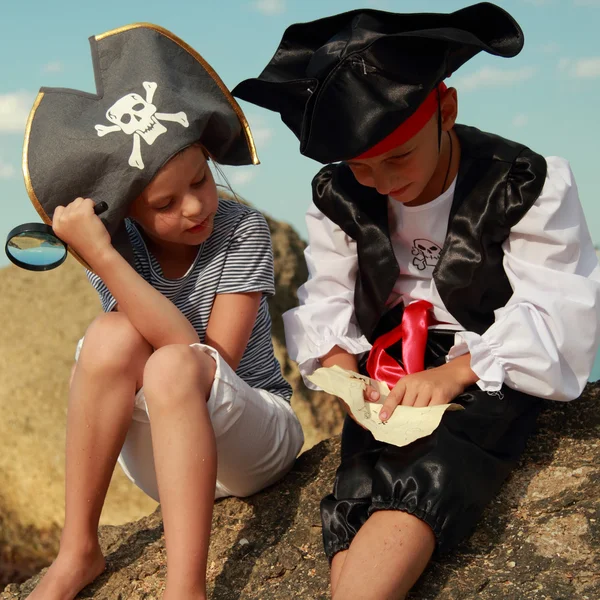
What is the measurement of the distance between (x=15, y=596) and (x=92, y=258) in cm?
110

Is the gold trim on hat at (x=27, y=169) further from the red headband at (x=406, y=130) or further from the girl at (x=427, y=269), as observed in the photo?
the red headband at (x=406, y=130)

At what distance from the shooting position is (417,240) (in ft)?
8.75

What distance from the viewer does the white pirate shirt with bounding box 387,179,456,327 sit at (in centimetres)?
260

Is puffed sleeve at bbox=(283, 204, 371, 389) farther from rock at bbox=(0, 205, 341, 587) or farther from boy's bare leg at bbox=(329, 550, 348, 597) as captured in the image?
rock at bbox=(0, 205, 341, 587)

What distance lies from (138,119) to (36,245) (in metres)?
0.48

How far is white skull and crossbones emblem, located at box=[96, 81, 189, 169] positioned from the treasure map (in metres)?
0.79

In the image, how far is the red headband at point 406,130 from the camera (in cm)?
235

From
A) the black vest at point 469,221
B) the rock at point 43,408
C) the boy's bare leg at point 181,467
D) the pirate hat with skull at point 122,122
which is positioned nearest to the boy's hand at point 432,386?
the black vest at point 469,221

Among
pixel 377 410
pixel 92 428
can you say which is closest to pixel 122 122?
pixel 92 428

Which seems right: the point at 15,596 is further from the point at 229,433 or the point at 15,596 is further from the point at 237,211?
the point at 237,211

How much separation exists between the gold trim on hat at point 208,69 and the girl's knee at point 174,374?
27.5 inches

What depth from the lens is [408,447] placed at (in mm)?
2393

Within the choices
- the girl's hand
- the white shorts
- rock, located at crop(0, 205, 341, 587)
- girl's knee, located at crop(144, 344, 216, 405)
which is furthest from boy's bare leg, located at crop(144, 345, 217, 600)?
rock, located at crop(0, 205, 341, 587)

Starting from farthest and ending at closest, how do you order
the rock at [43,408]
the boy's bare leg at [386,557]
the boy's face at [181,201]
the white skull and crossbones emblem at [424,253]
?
the rock at [43,408] → the white skull and crossbones emblem at [424,253] → the boy's face at [181,201] → the boy's bare leg at [386,557]
